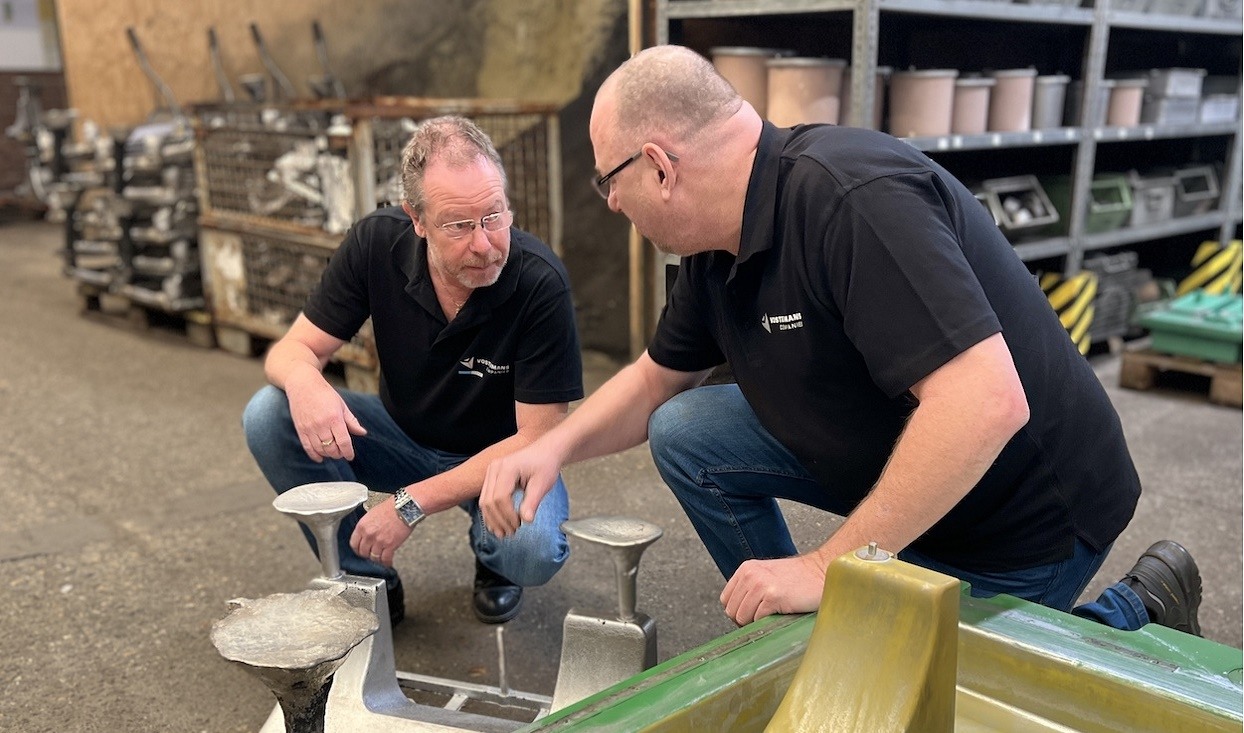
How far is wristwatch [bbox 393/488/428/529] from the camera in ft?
6.00

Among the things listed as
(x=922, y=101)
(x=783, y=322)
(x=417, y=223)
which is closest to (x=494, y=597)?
(x=417, y=223)

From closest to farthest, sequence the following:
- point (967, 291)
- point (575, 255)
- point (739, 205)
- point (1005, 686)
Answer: point (1005, 686), point (967, 291), point (739, 205), point (575, 255)

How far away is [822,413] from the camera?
1.57 metres

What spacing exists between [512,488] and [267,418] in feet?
2.35

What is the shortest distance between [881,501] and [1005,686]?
27cm

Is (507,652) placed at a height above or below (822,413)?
below

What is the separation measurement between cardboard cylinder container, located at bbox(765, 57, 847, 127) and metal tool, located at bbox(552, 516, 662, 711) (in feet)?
6.41

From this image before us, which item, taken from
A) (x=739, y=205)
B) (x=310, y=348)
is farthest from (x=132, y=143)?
(x=739, y=205)

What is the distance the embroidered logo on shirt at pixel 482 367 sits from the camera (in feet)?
6.80

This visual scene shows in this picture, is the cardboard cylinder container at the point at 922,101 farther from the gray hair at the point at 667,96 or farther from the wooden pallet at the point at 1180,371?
the gray hair at the point at 667,96

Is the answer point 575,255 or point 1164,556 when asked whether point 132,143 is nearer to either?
point 575,255

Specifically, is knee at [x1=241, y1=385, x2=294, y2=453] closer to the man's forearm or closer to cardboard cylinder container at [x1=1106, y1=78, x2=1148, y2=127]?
the man's forearm

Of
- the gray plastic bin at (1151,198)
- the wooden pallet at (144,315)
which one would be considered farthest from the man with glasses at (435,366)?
the gray plastic bin at (1151,198)

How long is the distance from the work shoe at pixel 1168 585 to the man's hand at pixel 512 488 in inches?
41.7
